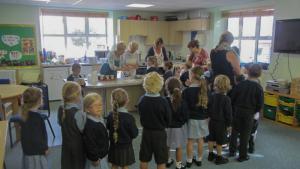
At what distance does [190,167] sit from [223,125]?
2.05ft

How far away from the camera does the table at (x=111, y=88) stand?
14.0 ft

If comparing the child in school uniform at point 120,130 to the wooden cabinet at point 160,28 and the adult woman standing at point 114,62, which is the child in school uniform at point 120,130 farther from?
the wooden cabinet at point 160,28

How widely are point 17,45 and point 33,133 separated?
15.9ft

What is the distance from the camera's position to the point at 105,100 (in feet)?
15.5

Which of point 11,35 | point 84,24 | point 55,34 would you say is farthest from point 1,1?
point 84,24

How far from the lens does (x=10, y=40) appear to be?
20.5 ft

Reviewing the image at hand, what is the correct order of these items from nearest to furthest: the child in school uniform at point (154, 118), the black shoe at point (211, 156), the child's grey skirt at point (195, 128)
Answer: the child in school uniform at point (154, 118)
the child's grey skirt at point (195, 128)
the black shoe at point (211, 156)

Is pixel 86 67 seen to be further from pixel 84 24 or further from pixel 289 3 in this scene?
pixel 289 3

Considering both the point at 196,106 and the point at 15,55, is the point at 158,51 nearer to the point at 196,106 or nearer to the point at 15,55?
the point at 196,106

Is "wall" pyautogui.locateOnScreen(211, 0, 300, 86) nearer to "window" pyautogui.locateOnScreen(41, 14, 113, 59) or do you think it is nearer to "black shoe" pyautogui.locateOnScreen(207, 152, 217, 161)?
"black shoe" pyautogui.locateOnScreen(207, 152, 217, 161)

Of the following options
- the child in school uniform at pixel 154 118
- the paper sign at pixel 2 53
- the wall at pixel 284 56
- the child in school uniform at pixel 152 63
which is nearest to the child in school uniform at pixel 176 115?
the child in school uniform at pixel 154 118

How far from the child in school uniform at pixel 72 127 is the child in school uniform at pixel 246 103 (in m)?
1.89

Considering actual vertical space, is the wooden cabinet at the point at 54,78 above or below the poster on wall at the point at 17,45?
below

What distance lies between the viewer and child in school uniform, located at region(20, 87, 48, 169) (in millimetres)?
2227
